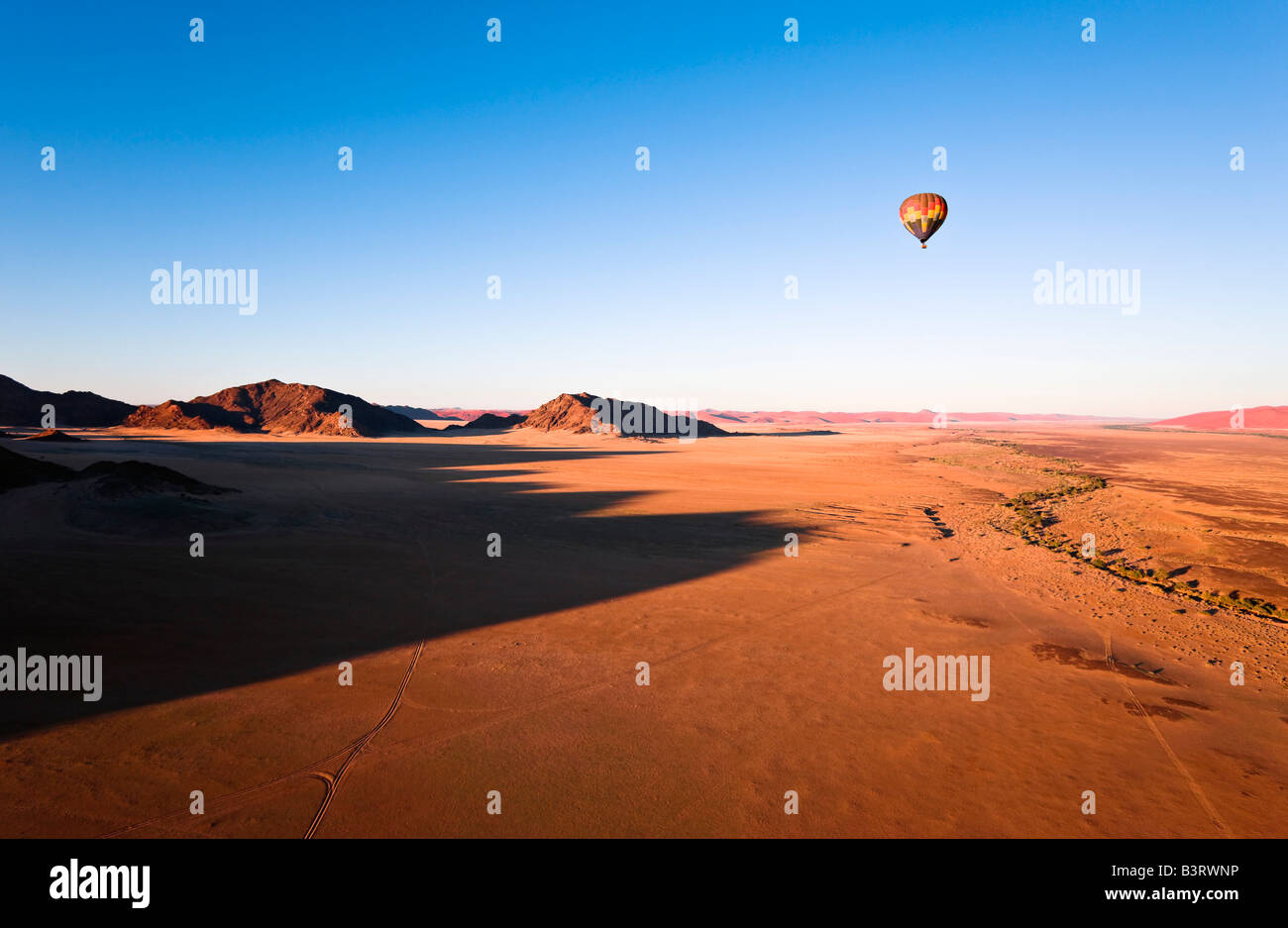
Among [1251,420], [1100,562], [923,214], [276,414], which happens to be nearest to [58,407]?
[276,414]

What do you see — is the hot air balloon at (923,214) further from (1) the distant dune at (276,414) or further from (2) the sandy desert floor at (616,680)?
(1) the distant dune at (276,414)

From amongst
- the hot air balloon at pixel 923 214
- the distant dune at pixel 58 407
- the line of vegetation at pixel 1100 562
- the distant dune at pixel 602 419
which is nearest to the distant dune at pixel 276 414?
the distant dune at pixel 58 407

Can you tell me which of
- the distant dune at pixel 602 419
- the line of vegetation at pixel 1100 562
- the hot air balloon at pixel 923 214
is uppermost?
the hot air balloon at pixel 923 214

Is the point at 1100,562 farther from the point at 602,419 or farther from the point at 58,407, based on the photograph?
the point at 58,407

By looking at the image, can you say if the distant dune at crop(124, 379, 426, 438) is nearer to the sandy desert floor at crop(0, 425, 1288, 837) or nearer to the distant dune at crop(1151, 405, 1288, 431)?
the sandy desert floor at crop(0, 425, 1288, 837)
